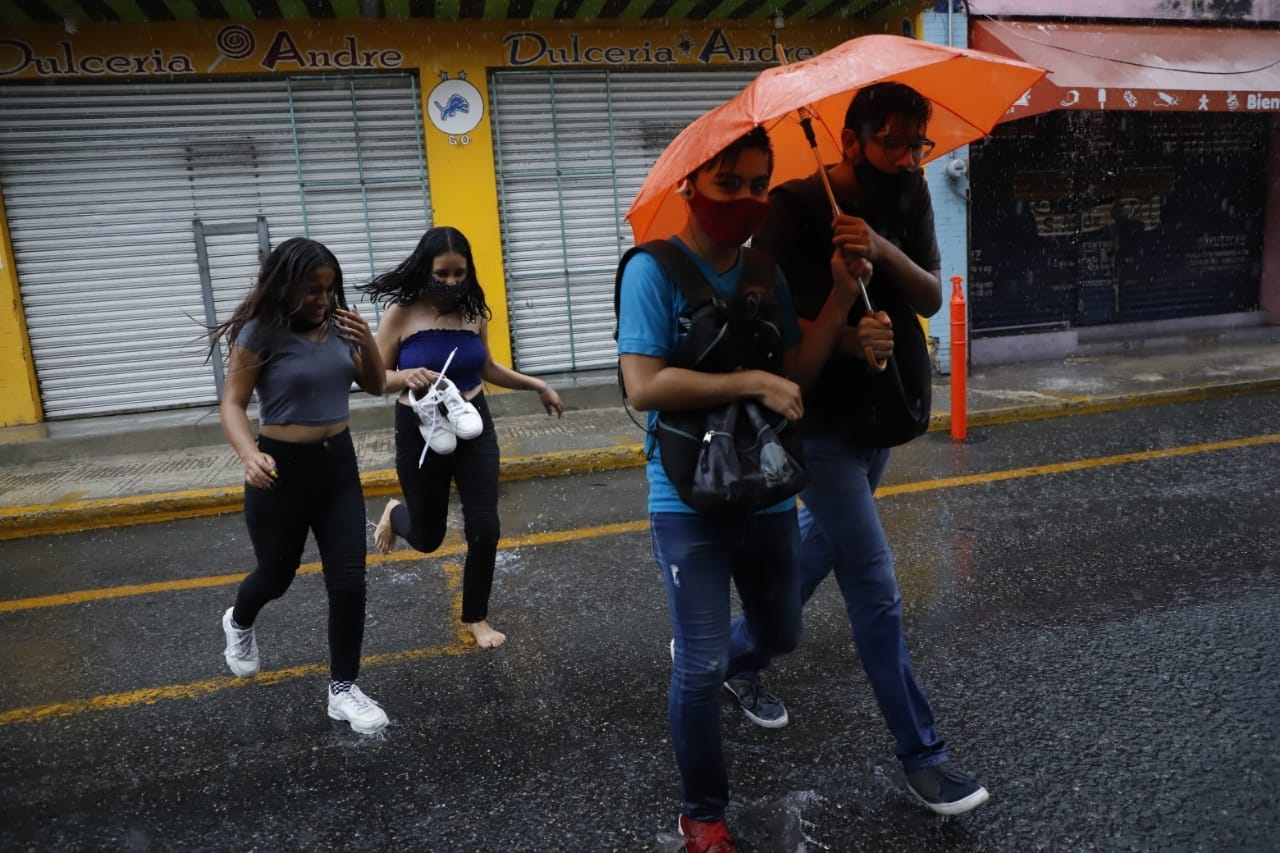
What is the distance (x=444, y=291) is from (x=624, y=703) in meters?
1.79

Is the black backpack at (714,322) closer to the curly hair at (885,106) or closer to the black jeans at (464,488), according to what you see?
the curly hair at (885,106)

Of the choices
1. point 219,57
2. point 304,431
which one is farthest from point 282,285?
point 219,57

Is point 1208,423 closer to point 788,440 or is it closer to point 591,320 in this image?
point 591,320

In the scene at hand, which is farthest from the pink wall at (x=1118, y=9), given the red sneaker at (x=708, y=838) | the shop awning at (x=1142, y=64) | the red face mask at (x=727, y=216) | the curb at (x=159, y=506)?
the red sneaker at (x=708, y=838)

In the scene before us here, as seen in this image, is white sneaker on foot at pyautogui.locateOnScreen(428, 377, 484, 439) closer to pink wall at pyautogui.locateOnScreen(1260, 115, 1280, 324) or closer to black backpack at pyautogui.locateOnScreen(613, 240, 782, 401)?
black backpack at pyautogui.locateOnScreen(613, 240, 782, 401)

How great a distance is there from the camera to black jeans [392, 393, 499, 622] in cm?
392

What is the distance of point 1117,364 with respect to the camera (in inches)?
437

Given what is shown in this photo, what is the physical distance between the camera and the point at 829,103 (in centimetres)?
291

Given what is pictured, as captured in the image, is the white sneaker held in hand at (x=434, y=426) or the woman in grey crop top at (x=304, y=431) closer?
the woman in grey crop top at (x=304, y=431)

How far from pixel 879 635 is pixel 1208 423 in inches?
271

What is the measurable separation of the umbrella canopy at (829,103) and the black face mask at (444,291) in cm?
132

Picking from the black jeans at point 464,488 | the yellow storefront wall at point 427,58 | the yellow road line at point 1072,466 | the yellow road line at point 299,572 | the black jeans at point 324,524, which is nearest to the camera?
the black jeans at point 324,524

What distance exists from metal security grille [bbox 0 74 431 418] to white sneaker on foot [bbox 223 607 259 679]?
21.7 feet

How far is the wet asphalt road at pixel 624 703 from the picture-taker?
2732mm
